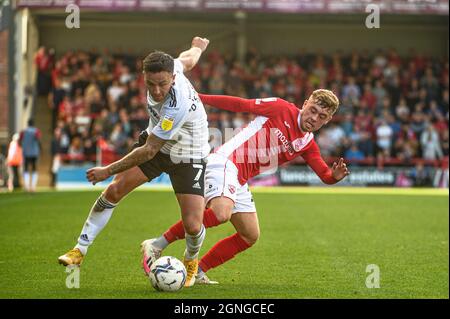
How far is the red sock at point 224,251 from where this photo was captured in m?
8.01

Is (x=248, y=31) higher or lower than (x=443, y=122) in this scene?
higher

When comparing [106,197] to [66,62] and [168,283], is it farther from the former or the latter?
[66,62]

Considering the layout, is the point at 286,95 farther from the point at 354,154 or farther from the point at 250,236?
the point at 250,236

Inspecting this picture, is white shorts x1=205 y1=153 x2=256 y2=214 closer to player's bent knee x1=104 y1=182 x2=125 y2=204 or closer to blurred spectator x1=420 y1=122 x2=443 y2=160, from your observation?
player's bent knee x1=104 y1=182 x2=125 y2=204

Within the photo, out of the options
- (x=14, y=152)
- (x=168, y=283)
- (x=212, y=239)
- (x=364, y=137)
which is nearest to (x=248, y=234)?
(x=168, y=283)

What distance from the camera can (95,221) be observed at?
762cm

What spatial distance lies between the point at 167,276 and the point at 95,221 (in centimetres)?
87

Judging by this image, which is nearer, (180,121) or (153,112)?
(180,121)

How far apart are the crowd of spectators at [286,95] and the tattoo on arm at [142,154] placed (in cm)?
1663

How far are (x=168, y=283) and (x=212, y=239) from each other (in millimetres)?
4861

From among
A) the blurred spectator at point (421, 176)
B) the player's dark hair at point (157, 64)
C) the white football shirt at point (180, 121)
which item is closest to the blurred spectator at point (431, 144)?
the blurred spectator at point (421, 176)

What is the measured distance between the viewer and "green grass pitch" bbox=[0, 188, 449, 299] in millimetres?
7520

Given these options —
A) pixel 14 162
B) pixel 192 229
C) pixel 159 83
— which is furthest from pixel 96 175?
pixel 14 162

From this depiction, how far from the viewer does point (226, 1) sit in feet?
84.6
